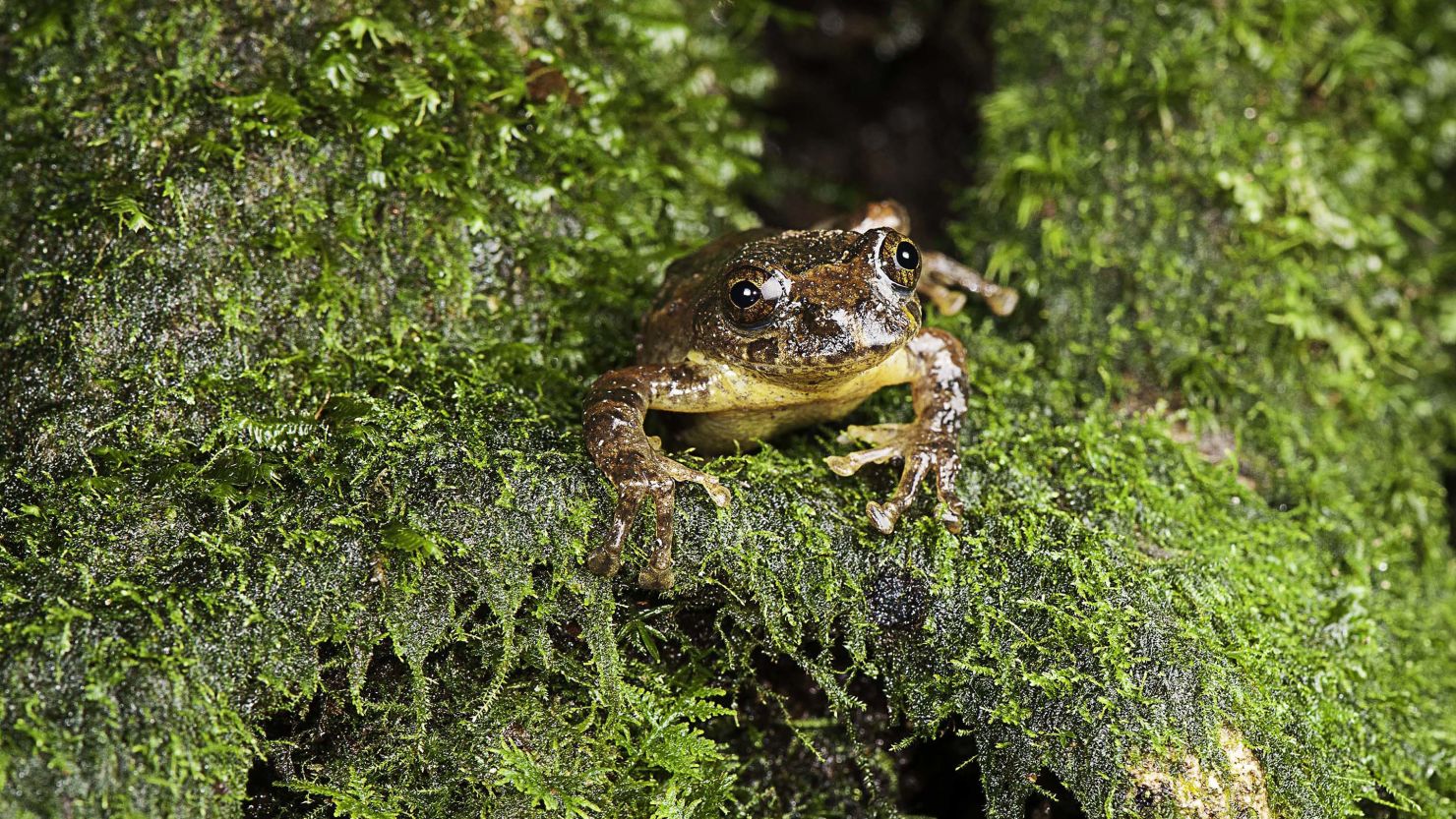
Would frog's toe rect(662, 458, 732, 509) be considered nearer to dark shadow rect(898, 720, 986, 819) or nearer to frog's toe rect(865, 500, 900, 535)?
frog's toe rect(865, 500, 900, 535)

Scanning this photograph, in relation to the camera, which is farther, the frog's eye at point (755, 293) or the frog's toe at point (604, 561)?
the frog's eye at point (755, 293)

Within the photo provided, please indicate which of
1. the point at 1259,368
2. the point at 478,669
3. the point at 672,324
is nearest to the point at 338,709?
the point at 478,669

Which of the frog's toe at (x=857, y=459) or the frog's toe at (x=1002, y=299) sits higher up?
the frog's toe at (x=857, y=459)

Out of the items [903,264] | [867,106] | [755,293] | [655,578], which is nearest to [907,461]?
[903,264]

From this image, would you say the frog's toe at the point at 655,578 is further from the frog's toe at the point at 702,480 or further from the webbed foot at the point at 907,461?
the webbed foot at the point at 907,461

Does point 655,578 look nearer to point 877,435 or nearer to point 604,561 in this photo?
point 604,561

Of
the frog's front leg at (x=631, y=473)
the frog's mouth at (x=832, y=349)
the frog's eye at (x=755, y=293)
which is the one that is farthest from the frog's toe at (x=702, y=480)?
the frog's eye at (x=755, y=293)

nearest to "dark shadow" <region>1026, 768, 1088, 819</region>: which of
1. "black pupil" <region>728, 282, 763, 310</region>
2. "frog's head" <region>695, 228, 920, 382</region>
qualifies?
"frog's head" <region>695, 228, 920, 382</region>
